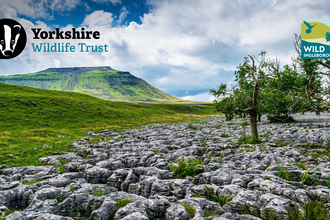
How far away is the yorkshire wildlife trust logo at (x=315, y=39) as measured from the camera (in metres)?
16.0

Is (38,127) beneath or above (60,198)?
above

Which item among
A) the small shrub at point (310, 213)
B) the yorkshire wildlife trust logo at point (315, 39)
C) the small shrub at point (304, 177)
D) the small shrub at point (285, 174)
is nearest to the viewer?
the small shrub at point (310, 213)

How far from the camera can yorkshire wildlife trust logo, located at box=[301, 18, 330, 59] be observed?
16.0 metres

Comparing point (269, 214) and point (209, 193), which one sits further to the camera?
point (209, 193)

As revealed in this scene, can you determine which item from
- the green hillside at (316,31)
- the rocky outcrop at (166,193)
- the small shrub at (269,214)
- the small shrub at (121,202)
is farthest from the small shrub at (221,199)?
the green hillside at (316,31)

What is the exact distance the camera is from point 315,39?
16.6 m

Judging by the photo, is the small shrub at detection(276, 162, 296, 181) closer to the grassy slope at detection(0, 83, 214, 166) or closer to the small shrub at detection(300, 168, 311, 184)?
the small shrub at detection(300, 168, 311, 184)

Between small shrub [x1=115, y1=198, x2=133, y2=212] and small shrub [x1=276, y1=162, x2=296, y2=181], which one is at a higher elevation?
small shrub [x1=276, y1=162, x2=296, y2=181]

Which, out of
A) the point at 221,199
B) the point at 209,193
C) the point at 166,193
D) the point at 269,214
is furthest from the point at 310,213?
the point at 166,193

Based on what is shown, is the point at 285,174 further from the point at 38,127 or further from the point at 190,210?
the point at 38,127

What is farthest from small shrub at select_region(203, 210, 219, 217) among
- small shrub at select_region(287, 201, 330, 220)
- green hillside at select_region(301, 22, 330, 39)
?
green hillside at select_region(301, 22, 330, 39)

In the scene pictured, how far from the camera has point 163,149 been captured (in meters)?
15.9

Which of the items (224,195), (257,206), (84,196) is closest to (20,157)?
(84,196)

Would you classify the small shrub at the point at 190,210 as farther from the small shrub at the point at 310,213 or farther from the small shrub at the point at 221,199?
the small shrub at the point at 310,213
